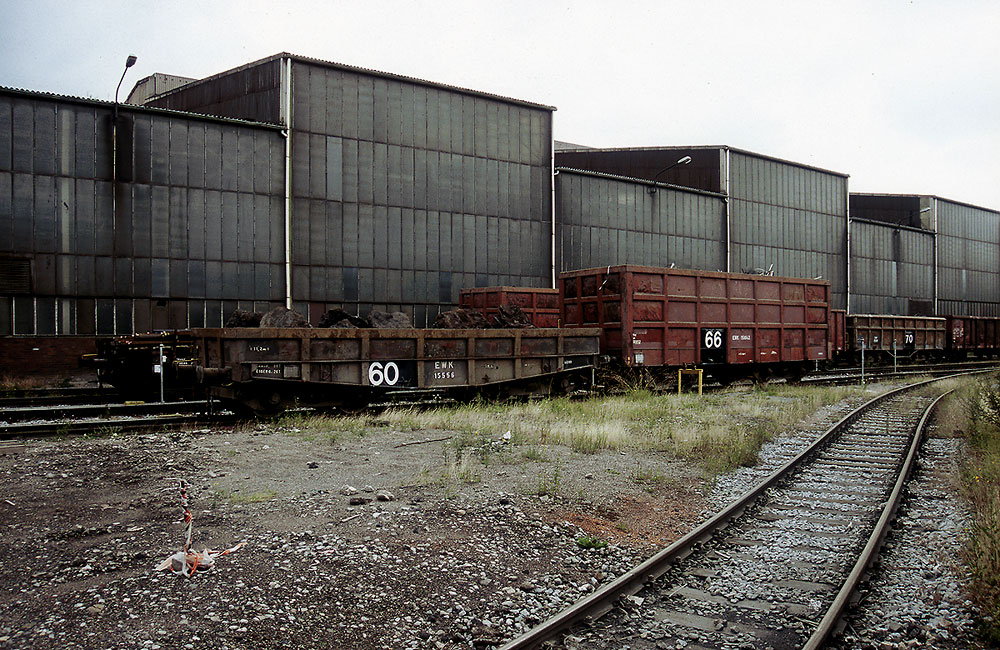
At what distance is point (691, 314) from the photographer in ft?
56.4

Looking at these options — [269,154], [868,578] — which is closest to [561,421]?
[868,578]

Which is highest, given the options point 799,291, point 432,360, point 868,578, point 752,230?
point 752,230

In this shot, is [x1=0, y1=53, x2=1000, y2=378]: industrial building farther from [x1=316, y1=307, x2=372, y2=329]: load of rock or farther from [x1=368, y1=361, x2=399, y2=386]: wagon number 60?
[x1=368, y1=361, x2=399, y2=386]: wagon number 60

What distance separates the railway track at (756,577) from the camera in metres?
4.15

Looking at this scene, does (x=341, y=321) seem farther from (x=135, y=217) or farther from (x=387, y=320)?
(x=135, y=217)

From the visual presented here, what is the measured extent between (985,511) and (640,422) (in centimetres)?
620

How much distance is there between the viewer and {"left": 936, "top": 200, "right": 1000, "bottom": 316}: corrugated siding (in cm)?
5050

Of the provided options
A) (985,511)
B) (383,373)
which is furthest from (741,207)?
(985,511)

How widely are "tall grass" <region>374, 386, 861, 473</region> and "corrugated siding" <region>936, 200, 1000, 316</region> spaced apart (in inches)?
1715

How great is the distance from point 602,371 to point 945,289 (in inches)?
1827

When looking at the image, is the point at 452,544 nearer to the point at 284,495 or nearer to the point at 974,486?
the point at 284,495

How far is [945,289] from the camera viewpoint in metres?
50.3

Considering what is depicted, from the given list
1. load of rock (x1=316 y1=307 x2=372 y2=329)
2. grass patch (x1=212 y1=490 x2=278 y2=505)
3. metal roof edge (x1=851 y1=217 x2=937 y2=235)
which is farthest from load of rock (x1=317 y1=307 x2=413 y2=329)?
metal roof edge (x1=851 y1=217 x2=937 y2=235)

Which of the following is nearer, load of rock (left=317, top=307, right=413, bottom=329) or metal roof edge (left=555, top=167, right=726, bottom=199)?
load of rock (left=317, top=307, right=413, bottom=329)
